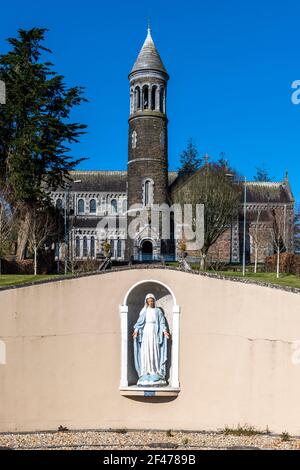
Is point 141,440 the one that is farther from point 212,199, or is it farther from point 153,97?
point 153,97

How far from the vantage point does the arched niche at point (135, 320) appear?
50.4ft

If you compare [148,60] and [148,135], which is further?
[148,60]

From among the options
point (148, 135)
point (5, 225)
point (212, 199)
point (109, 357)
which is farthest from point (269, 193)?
point (109, 357)

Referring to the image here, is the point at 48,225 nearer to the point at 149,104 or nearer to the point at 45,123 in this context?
the point at 45,123

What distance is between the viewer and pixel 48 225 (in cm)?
3759

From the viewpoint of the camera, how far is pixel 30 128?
32.8 metres

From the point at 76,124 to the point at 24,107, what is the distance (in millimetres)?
3580

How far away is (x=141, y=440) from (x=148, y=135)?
3751cm

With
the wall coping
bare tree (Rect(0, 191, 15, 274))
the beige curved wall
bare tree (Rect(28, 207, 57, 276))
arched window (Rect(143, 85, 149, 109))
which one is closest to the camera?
the wall coping

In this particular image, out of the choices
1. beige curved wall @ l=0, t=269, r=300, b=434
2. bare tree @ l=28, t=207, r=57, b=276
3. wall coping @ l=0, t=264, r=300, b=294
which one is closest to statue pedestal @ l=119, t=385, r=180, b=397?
beige curved wall @ l=0, t=269, r=300, b=434

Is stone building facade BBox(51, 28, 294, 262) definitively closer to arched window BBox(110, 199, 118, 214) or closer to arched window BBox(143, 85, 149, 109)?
arched window BBox(143, 85, 149, 109)

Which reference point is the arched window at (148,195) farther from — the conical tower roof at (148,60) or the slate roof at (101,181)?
the slate roof at (101,181)

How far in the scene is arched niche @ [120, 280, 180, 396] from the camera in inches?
605

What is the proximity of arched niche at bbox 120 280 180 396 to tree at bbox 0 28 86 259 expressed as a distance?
18.8 m
